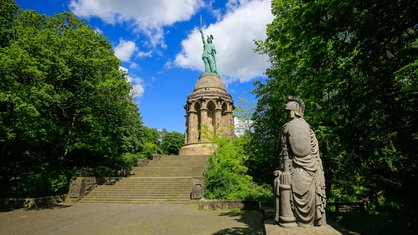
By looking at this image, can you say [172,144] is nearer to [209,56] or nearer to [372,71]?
[209,56]

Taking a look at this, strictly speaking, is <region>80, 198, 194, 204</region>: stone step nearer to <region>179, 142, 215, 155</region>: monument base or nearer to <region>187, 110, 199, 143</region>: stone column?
<region>179, 142, 215, 155</region>: monument base

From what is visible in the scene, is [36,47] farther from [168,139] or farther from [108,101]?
[168,139]

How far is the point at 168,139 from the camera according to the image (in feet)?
182

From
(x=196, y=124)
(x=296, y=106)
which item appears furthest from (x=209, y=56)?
(x=296, y=106)

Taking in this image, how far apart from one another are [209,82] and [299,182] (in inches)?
1193

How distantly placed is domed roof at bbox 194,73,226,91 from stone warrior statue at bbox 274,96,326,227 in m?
29.5

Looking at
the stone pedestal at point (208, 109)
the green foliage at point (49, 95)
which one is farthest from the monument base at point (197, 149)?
the green foliage at point (49, 95)

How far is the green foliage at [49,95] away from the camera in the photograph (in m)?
11.1

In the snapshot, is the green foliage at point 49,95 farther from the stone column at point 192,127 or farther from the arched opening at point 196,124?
the arched opening at point 196,124

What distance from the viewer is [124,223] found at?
8648 millimetres

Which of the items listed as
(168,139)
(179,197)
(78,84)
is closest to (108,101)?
(78,84)

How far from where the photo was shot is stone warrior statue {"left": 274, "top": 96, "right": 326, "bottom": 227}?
3975 millimetres

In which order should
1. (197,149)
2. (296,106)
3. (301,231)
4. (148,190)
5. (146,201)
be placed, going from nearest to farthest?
(301,231)
(296,106)
(146,201)
(148,190)
(197,149)

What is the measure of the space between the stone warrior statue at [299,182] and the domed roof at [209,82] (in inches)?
1162
